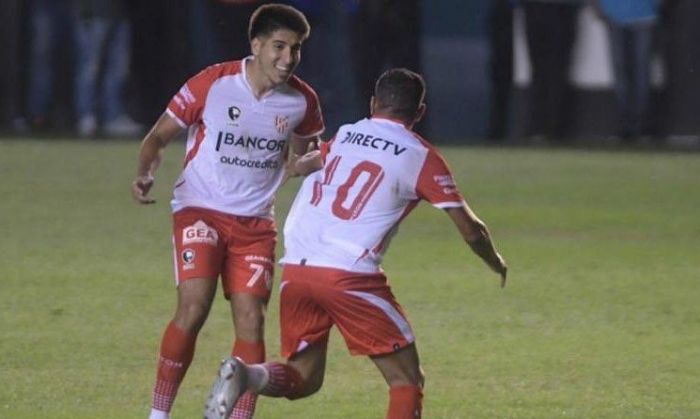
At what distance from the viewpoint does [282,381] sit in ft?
24.0

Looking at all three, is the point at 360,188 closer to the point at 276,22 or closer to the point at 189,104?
the point at 276,22

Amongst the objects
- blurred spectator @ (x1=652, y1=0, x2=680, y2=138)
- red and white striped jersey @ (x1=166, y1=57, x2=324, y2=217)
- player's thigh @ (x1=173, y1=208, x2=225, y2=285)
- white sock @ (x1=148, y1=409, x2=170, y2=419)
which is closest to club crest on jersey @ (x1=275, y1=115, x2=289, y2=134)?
red and white striped jersey @ (x1=166, y1=57, x2=324, y2=217)

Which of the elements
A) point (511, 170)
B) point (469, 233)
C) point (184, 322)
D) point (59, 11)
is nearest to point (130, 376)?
point (184, 322)

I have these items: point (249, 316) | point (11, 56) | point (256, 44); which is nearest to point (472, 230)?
point (249, 316)

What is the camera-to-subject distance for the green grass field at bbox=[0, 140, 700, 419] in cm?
873

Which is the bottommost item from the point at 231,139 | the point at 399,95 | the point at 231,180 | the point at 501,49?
the point at 501,49

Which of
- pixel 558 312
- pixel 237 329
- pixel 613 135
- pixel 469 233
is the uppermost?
pixel 469 233

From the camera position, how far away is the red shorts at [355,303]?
23.4 feet

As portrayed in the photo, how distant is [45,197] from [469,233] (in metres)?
10.2

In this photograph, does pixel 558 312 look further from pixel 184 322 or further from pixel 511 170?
pixel 511 170

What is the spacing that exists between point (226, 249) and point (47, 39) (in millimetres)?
15234

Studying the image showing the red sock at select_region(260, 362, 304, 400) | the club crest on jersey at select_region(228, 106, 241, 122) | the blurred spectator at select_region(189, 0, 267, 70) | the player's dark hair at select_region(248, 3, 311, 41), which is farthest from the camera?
the blurred spectator at select_region(189, 0, 267, 70)

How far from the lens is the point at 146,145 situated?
7.95m

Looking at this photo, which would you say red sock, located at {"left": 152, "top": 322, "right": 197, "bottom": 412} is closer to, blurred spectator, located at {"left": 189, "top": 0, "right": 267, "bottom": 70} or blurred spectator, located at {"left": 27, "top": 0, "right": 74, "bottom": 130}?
blurred spectator, located at {"left": 189, "top": 0, "right": 267, "bottom": 70}
